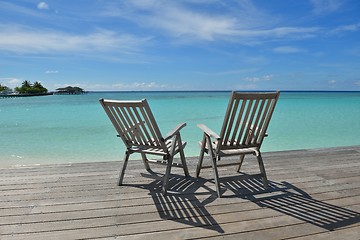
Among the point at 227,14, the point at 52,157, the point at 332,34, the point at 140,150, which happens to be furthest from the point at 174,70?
the point at 140,150

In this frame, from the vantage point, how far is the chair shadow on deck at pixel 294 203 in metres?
2.00

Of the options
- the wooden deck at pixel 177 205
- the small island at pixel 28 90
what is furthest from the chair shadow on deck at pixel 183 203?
the small island at pixel 28 90

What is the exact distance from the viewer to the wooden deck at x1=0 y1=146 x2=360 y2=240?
72.1 inches

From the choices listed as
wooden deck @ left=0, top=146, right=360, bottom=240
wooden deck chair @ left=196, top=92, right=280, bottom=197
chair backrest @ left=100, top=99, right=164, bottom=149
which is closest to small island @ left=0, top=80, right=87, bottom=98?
wooden deck @ left=0, top=146, right=360, bottom=240

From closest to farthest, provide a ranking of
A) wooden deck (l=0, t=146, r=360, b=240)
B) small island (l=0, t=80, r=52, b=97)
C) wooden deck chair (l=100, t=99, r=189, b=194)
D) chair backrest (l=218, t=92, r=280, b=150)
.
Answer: wooden deck (l=0, t=146, r=360, b=240), chair backrest (l=218, t=92, r=280, b=150), wooden deck chair (l=100, t=99, r=189, b=194), small island (l=0, t=80, r=52, b=97)

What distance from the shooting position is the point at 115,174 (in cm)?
322

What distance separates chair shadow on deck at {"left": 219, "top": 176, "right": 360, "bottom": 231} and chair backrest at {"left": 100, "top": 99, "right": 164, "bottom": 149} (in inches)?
37.7

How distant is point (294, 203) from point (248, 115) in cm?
94

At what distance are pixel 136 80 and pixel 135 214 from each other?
229ft

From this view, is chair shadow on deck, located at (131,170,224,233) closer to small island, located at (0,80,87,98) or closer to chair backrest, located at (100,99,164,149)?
chair backrest, located at (100,99,164,149)

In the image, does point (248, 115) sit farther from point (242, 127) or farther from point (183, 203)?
point (183, 203)

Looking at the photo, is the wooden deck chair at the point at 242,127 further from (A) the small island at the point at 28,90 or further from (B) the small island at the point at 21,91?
(B) the small island at the point at 21,91

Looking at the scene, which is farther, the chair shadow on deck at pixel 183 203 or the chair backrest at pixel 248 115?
the chair backrest at pixel 248 115

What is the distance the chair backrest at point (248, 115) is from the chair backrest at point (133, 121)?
2.32 feet
